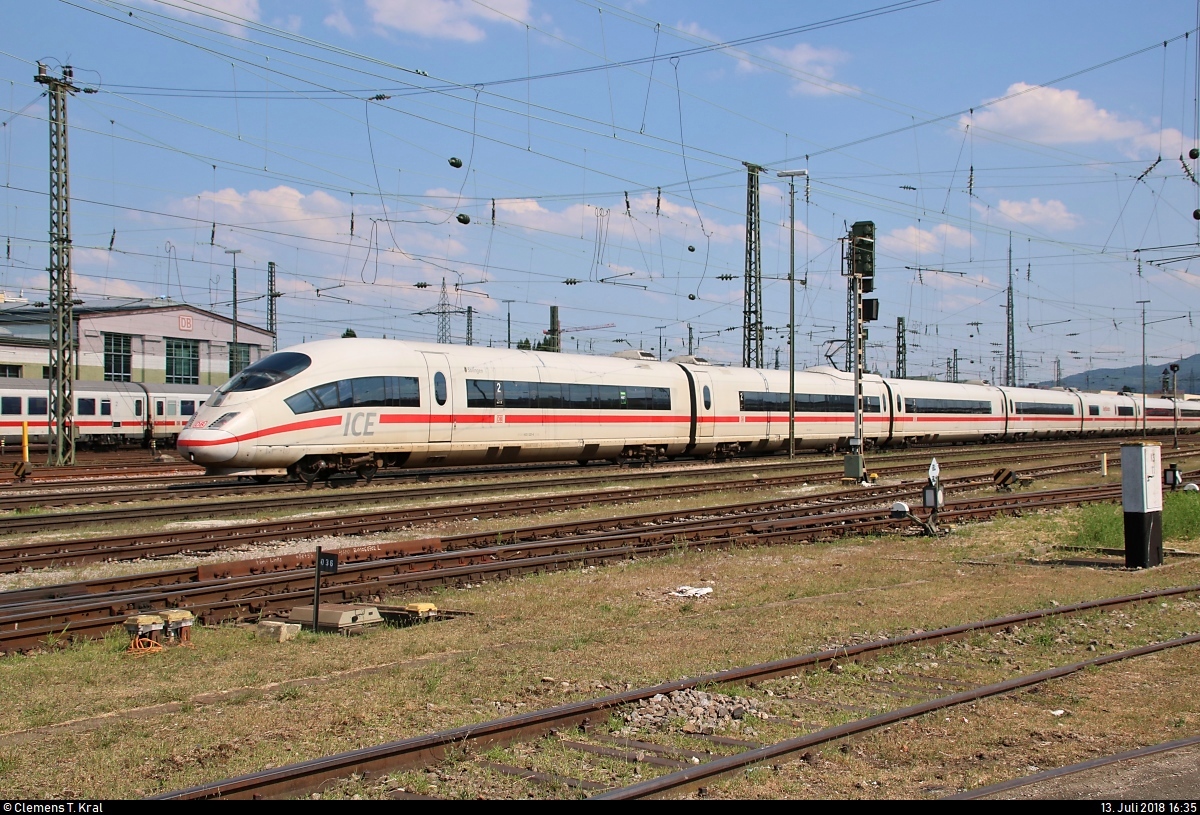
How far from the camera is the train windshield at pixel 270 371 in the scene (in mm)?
22625

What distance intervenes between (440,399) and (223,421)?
5724 millimetres

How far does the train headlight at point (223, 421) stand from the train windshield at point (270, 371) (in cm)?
86

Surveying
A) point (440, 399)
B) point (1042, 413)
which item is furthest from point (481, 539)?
point (1042, 413)

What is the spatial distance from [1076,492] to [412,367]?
16.5 meters

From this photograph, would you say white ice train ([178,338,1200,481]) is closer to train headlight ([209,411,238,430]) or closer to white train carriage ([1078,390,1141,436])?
train headlight ([209,411,238,430])

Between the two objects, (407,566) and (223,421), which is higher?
(223,421)

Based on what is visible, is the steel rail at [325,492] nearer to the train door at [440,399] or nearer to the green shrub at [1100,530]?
the train door at [440,399]

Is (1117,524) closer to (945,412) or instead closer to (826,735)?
(826,735)

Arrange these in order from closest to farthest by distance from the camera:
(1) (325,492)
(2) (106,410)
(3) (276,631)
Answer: (3) (276,631)
(1) (325,492)
(2) (106,410)

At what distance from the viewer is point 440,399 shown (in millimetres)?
25703

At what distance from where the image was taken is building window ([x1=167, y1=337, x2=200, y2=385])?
67750mm

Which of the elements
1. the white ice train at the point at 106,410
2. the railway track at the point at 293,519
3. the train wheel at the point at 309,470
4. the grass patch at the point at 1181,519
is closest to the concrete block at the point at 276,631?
the railway track at the point at 293,519

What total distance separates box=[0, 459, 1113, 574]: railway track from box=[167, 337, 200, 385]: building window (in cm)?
4986

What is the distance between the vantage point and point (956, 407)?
50.4 meters
